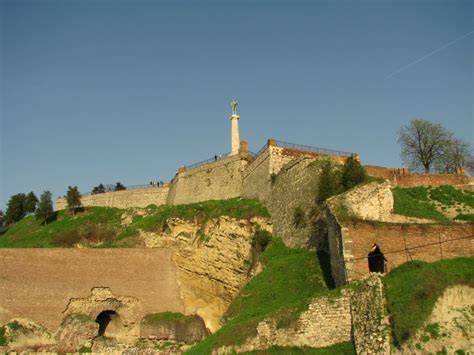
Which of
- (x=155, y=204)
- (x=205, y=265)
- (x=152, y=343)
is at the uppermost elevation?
(x=155, y=204)

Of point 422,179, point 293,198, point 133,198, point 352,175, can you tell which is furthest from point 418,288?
point 133,198

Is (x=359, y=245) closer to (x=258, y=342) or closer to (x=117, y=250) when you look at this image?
(x=258, y=342)

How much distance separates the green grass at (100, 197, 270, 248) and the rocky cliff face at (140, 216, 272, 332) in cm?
51

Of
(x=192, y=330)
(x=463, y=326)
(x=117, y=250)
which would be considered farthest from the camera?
(x=117, y=250)

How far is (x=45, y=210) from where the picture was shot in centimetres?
5353

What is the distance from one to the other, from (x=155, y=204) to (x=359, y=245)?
35.9m

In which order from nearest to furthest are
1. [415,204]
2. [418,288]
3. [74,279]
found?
[418,288]
[415,204]
[74,279]

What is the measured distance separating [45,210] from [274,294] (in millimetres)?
34628

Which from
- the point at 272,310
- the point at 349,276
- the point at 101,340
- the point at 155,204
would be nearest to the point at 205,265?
the point at 101,340

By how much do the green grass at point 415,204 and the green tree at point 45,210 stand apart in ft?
118

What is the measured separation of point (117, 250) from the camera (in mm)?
35688

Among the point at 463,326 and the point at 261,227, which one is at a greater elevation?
the point at 261,227

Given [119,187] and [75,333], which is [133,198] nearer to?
[119,187]

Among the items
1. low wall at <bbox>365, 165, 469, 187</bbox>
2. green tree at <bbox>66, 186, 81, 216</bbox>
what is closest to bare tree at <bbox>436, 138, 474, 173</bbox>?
low wall at <bbox>365, 165, 469, 187</bbox>
